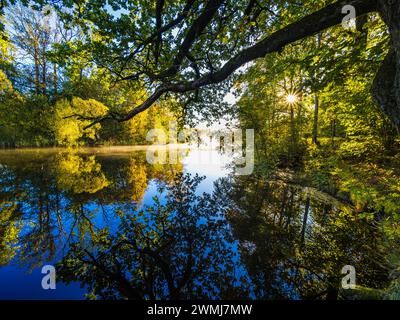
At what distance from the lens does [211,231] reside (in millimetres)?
5477

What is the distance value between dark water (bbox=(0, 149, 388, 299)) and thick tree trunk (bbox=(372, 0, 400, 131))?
10.9ft

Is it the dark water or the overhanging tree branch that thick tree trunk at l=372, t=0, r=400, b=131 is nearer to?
the overhanging tree branch

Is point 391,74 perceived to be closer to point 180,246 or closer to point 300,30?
point 300,30

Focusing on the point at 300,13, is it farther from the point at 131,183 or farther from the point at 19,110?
the point at 19,110

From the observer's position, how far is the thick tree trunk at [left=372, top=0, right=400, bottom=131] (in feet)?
6.11

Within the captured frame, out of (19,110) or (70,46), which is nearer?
(70,46)

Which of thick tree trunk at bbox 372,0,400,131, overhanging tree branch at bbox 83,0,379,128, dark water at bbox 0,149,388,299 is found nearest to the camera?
thick tree trunk at bbox 372,0,400,131

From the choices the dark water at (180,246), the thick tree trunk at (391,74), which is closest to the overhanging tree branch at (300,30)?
the thick tree trunk at (391,74)

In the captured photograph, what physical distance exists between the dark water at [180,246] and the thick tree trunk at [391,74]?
331 cm

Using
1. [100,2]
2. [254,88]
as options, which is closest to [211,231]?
[254,88]

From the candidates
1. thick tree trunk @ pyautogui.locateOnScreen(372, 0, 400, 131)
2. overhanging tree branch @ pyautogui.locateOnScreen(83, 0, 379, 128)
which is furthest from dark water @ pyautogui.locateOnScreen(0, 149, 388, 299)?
overhanging tree branch @ pyautogui.locateOnScreen(83, 0, 379, 128)

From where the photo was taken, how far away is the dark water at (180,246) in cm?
325

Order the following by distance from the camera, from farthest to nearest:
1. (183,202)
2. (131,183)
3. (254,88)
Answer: (131,183) < (254,88) < (183,202)

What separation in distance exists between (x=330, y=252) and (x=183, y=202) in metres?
5.45
